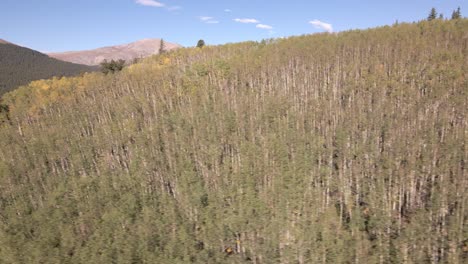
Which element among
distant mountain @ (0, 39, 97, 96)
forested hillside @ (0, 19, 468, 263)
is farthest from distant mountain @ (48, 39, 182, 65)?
forested hillside @ (0, 19, 468, 263)

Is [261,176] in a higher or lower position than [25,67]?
lower

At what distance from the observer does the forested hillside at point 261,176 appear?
17.3ft

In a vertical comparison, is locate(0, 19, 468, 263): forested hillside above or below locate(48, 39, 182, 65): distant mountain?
below

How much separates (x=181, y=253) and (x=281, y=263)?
1820 millimetres

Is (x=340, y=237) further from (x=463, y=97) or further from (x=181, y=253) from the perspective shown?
(x=463, y=97)

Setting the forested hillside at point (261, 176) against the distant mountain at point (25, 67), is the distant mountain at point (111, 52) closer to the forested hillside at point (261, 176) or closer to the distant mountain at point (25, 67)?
the distant mountain at point (25, 67)

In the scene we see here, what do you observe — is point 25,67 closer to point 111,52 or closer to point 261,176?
point 111,52

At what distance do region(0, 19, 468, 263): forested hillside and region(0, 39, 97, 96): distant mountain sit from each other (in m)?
92.6

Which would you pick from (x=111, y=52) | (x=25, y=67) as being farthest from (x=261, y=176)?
(x=111, y=52)

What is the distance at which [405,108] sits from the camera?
9.59m

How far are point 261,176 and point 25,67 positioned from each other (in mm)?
137609

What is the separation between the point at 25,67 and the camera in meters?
115

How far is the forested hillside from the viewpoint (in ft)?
17.3

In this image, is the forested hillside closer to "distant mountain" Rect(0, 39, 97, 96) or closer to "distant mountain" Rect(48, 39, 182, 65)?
"distant mountain" Rect(0, 39, 97, 96)
